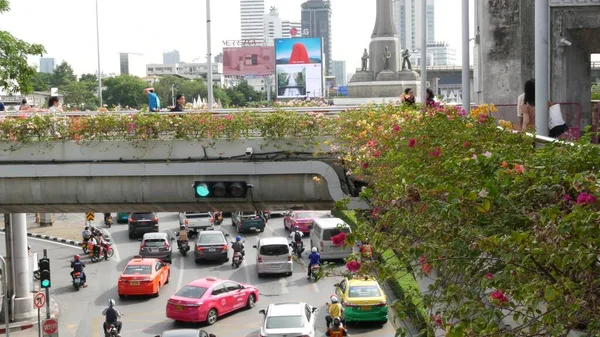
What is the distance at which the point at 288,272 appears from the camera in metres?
31.5

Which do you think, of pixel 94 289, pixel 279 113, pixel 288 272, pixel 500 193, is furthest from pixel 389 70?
pixel 500 193

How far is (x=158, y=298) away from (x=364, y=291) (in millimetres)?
7488

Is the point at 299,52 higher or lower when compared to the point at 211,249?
higher

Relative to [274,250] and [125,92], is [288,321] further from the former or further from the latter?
[125,92]

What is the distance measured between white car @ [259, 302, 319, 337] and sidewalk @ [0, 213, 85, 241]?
67.2ft

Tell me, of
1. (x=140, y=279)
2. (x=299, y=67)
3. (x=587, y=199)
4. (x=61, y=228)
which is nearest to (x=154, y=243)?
(x=140, y=279)

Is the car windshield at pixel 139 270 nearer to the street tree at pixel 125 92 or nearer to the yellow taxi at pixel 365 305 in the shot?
the yellow taxi at pixel 365 305

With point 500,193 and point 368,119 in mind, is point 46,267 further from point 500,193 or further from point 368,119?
point 500,193

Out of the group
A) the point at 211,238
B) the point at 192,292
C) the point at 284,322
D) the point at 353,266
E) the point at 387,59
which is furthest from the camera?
the point at 387,59

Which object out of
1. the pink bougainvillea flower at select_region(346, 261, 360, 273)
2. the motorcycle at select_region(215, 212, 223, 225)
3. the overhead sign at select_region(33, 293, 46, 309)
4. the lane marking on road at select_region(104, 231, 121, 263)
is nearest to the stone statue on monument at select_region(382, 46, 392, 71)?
the motorcycle at select_region(215, 212, 223, 225)

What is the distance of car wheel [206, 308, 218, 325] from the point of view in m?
25.2

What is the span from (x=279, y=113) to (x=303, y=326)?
637 cm

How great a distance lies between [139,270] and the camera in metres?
28.8

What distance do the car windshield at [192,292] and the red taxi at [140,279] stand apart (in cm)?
274
